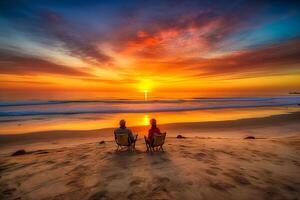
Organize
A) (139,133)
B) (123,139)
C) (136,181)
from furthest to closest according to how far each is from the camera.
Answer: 1. (139,133)
2. (123,139)
3. (136,181)

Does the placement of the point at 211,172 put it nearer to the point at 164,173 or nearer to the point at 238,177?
the point at 238,177

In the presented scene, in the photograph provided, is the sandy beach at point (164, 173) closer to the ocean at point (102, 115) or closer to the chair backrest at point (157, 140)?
the chair backrest at point (157, 140)

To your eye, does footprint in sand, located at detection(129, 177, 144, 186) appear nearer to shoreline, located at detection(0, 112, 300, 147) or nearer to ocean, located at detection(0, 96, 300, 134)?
shoreline, located at detection(0, 112, 300, 147)

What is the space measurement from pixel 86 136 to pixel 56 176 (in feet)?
28.4

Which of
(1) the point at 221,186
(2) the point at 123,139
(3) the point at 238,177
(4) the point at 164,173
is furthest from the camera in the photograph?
(2) the point at 123,139

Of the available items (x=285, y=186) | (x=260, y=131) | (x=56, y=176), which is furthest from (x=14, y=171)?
(x=260, y=131)

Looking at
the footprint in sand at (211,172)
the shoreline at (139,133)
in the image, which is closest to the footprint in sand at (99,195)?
the footprint in sand at (211,172)

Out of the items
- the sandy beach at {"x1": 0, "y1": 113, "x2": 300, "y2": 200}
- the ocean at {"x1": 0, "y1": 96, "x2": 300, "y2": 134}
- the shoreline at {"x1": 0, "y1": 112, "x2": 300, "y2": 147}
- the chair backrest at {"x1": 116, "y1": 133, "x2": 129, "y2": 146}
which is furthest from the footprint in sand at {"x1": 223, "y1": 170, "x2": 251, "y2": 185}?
the ocean at {"x1": 0, "y1": 96, "x2": 300, "y2": 134}

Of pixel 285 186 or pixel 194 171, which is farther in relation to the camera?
pixel 194 171

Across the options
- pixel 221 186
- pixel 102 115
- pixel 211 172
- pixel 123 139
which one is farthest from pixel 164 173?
pixel 102 115

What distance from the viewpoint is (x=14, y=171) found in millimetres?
7129

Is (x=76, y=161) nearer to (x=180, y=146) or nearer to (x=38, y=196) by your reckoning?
(x=38, y=196)

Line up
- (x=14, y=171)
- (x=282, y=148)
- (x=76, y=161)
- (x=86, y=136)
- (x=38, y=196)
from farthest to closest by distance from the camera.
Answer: (x=86, y=136) < (x=282, y=148) < (x=76, y=161) < (x=14, y=171) < (x=38, y=196)

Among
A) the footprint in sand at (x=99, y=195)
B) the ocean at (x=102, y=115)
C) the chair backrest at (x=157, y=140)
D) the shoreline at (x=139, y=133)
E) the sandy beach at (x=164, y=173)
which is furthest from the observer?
the ocean at (x=102, y=115)
